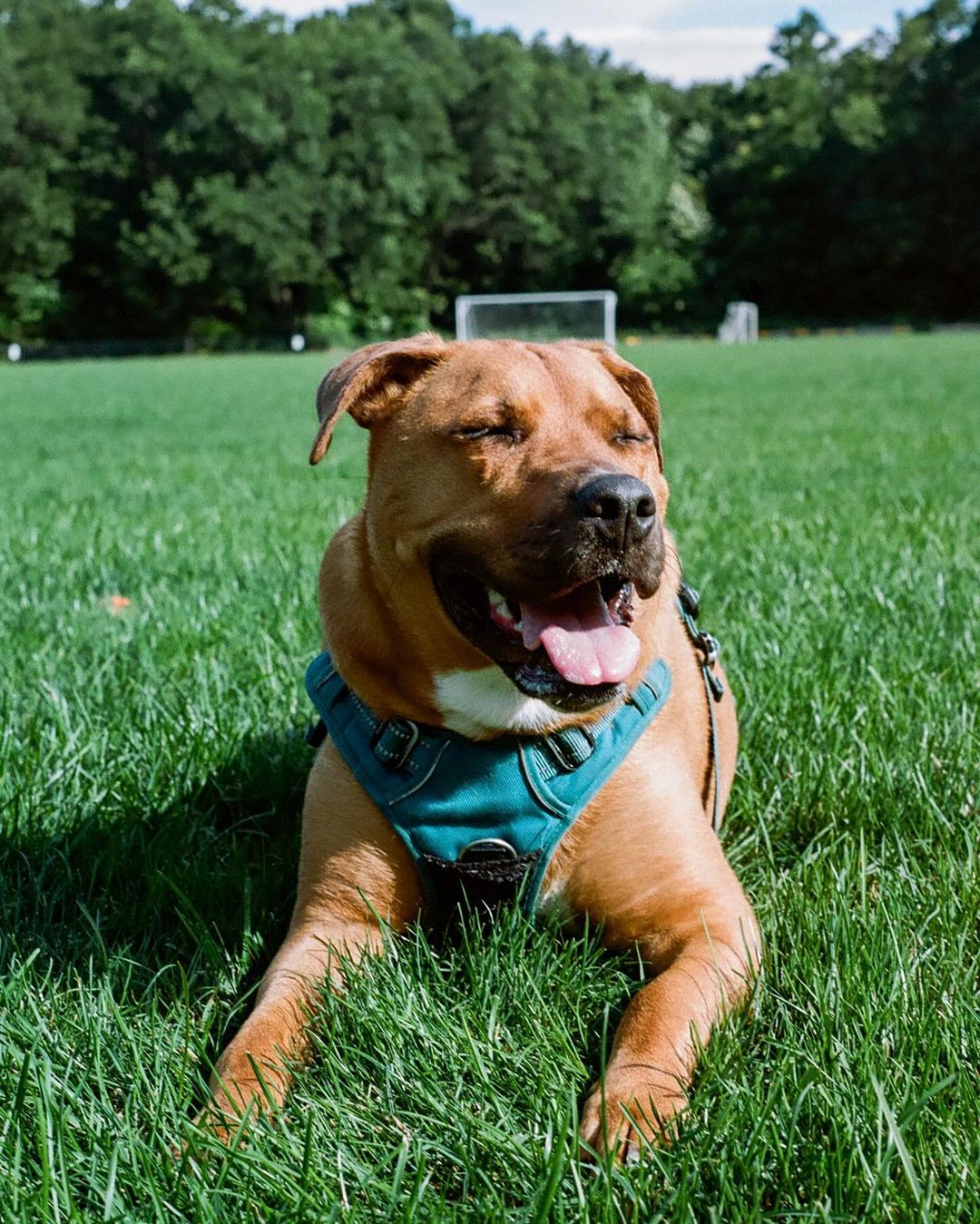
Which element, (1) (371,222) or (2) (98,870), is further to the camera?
(1) (371,222)

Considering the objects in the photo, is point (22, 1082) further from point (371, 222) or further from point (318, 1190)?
point (371, 222)

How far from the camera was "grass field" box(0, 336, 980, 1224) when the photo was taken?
1764 mm

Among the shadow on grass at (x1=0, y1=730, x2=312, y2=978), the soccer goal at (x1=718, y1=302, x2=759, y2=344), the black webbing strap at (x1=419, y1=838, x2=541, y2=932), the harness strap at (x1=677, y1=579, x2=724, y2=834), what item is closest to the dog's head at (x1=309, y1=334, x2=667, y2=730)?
the black webbing strap at (x1=419, y1=838, x2=541, y2=932)

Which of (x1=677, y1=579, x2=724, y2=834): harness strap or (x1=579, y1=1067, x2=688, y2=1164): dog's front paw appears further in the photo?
(x1=677, y1=579, x2=724, y2=834): harness strap

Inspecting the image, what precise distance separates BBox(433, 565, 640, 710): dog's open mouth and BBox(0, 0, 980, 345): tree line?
181 feet

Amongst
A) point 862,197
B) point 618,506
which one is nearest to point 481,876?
point 618,506

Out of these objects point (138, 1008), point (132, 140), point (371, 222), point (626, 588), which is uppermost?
point (132, 140)

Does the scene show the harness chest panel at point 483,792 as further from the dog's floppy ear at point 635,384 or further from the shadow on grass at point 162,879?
the dog's floppy ear at point 635,384

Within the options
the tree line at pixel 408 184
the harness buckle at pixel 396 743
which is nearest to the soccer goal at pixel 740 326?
the tree line at pixel 408 184

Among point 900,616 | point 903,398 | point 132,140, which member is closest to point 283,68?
point 132,140

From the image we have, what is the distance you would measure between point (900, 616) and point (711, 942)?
251 cm

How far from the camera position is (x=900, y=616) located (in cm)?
448

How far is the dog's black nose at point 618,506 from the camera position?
2.29 m

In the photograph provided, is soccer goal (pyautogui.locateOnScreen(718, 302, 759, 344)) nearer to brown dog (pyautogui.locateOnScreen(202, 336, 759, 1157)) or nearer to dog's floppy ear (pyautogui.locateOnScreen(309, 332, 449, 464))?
dog's floppy ear (pyautogui.locateOnScreen(309, 332, 449, 464))
